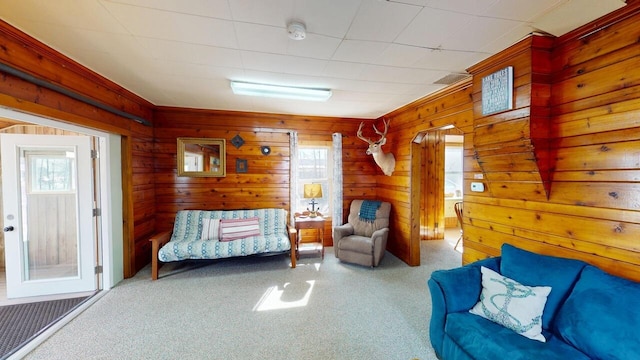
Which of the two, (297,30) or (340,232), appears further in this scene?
(340,232)

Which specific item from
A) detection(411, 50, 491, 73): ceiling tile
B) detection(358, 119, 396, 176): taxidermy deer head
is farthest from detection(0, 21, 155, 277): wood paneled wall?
detection(358, 119, 396, 176): taxidermy deer head

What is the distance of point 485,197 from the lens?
8.27 feet

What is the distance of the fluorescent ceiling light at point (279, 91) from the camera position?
9.29ft

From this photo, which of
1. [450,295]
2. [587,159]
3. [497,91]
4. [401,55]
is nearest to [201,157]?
[401,55]

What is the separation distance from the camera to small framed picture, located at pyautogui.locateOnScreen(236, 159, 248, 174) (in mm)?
4234

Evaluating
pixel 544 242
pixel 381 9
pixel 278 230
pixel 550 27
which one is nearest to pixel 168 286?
pixel 278 230

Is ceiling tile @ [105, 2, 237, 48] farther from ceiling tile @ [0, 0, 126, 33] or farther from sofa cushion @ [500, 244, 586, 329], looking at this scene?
sofa cushion @ [500, 244, 586, 329]

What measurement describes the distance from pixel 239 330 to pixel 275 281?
993 millimetres

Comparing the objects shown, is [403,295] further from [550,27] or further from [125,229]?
[125,229]

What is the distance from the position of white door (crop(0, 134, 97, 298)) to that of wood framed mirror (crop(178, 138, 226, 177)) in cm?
124

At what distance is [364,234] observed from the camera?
4.10 metres

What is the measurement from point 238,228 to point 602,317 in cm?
369

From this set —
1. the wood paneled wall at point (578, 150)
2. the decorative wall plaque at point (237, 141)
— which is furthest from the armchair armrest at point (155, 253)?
the wood paneled wall at point (578, 150)

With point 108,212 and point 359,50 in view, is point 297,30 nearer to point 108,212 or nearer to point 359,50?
point 359,50
